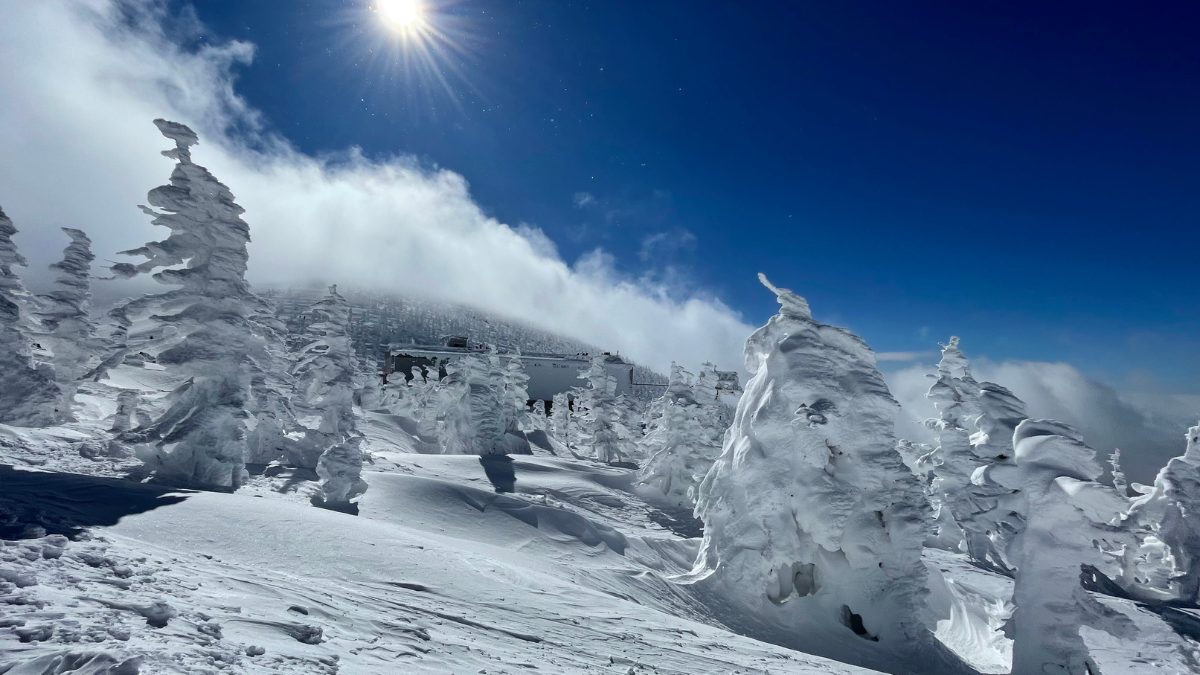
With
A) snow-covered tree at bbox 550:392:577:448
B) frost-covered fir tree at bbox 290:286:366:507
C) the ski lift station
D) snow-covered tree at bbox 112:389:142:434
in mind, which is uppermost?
the ski lift station

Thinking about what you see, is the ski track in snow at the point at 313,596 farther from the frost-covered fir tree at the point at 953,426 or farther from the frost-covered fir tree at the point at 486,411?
the frost-covered fir tree at the point at 486,411

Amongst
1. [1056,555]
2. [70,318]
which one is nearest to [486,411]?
[70,318]

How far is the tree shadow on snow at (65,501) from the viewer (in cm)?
776

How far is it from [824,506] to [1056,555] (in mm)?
5400

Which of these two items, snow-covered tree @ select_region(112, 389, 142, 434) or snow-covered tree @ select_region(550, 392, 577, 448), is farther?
snow-covered tree @ select_region(550, 392, 577, 448)

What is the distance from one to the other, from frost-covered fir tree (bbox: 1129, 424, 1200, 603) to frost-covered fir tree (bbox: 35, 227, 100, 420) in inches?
2145

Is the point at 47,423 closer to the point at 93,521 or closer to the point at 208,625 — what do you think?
the point at 93,521

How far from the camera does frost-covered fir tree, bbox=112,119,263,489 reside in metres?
15.0

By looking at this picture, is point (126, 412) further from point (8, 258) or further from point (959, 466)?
point (959, 466)

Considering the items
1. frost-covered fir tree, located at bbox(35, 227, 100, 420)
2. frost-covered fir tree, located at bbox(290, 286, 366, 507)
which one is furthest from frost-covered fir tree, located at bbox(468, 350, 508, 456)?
frost-covered fir tree, located at bbox(35, 227, 100, 420)

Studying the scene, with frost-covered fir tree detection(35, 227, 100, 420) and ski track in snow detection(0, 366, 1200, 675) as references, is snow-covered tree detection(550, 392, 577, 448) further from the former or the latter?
ski track in snow detection(0, 366, 1200, 675)

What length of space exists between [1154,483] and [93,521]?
1615 inches

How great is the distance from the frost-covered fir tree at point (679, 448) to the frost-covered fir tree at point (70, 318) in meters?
32.7

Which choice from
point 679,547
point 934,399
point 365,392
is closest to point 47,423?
point 679,547
